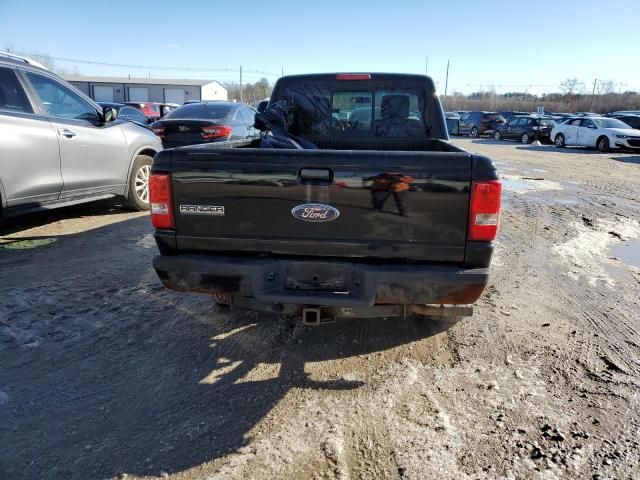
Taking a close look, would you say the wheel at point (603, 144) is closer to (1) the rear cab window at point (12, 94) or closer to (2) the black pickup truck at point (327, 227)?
(2) the black pickup truck at point (327, 227)

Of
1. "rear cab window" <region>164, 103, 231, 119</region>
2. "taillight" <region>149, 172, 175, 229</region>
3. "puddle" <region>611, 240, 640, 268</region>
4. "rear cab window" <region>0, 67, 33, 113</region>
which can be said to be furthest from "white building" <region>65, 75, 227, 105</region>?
"taillight" <region>149, 172, 175, 229</region>

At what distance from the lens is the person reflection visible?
109 inches

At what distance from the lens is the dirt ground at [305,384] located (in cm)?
246

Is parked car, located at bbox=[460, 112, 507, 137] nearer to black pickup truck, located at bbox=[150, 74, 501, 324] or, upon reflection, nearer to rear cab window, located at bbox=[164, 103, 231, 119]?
rear cab window, located at bbox=[164, 103, 231, 119]

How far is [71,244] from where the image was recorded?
19.3ft

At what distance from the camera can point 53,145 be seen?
19.1 ft

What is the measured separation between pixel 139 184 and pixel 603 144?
21164 mm

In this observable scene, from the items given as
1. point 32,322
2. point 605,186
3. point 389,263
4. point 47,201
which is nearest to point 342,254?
point 389,263

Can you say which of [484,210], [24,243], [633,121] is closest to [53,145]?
[24,243]

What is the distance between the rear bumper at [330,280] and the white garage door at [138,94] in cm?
7765

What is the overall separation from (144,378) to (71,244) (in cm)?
342

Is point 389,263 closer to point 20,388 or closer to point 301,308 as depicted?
point 301,308

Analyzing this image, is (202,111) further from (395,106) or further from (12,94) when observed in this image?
(395,106)

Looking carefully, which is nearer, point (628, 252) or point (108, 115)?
point (628, 252)
